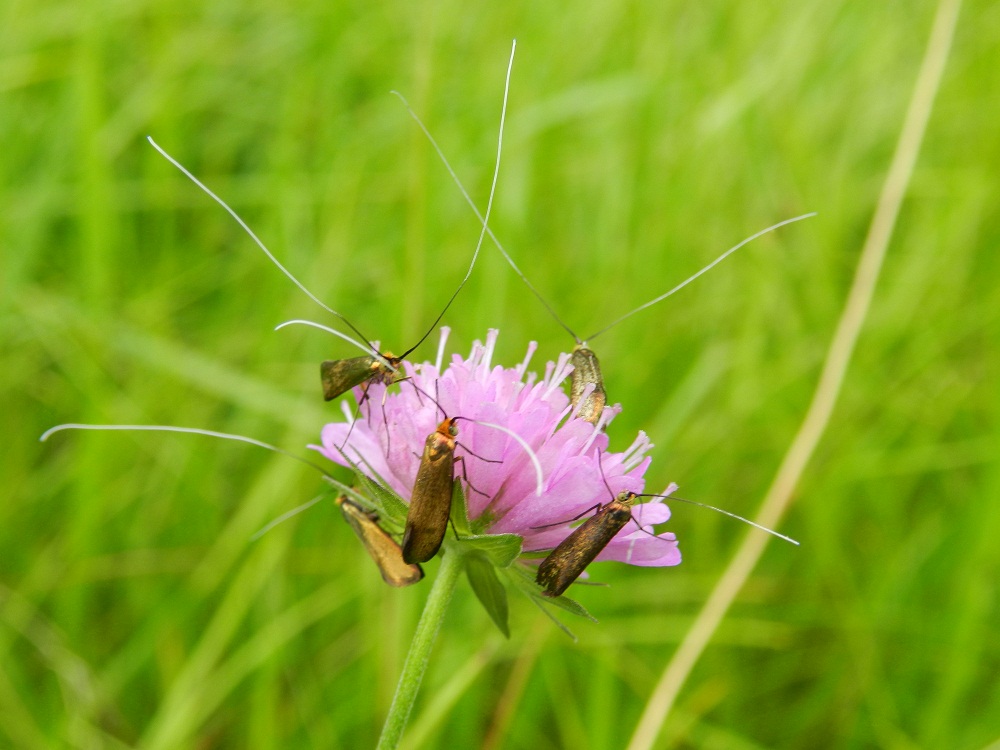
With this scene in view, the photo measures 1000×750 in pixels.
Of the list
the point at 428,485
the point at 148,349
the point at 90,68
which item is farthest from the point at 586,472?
the point at 90,68

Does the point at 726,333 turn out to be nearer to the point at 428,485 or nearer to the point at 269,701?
the point at 269,701

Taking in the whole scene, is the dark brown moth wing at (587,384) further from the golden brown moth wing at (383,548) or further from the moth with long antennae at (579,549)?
the golden brown moth wing at (383,548)

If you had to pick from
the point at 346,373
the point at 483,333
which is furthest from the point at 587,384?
the point at 483,333

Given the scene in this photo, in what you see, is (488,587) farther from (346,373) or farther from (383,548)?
(346,373)

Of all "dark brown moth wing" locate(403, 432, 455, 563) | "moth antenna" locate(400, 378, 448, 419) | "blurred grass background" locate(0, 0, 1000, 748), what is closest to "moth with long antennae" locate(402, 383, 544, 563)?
"dark brown moth wing" locate(403, 432, 455, 563)

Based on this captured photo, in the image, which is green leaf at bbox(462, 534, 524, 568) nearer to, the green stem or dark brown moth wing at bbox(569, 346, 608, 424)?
the green stem
